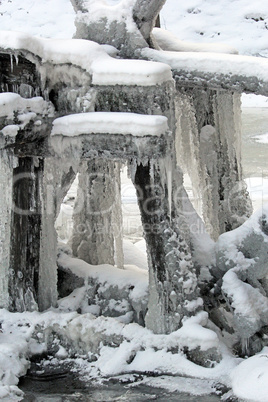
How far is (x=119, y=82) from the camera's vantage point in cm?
513

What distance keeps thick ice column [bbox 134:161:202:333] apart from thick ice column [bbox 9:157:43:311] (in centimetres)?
97

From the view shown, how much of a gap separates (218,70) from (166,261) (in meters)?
1.59

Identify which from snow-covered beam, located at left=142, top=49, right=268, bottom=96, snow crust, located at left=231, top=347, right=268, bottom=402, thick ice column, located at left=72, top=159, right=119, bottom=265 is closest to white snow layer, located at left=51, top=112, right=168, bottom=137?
snow-covered beam, located at left=142, top=49, right=268, bottom=96

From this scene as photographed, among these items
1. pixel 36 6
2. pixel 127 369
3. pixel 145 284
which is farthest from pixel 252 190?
pixel 36 6

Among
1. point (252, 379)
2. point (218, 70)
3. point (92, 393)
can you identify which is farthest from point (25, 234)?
point (252, 379)

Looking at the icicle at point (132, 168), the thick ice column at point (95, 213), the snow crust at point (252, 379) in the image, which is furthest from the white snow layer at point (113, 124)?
the snow crust at point (252, 379)

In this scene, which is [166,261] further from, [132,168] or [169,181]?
[132,168]

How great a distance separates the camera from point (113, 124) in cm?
509

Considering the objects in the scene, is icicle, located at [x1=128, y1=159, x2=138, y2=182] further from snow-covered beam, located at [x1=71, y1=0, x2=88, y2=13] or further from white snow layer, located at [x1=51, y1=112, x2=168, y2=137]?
snow-covered beam, located at [x1=71, y1=0, x2=88, y2=13]

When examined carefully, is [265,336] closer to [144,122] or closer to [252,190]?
[144,122]

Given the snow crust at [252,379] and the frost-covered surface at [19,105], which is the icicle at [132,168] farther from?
the snow crust at [252,379]

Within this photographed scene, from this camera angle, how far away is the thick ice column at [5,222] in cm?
557

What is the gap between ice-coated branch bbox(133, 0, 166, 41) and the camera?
5.63m

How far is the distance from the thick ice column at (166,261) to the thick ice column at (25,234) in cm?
97
